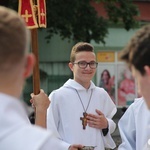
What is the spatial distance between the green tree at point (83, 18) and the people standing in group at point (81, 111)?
8.00m

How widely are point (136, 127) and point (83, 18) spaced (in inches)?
373

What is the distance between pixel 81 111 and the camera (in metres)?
4.60

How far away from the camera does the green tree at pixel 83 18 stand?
12.6 metres

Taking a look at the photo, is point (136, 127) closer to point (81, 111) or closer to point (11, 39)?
point (81, 111)

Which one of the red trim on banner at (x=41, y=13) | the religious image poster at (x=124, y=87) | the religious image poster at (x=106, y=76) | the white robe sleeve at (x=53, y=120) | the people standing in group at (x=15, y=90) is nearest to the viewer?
the people standing in group at (x=15, y=90)

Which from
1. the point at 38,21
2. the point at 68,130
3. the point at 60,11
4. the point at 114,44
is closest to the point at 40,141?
the point at 38,21

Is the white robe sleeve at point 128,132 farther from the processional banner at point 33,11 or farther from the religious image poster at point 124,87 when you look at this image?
the religious image poster at point 124,87

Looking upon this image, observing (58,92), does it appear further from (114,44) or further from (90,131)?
(114,44)

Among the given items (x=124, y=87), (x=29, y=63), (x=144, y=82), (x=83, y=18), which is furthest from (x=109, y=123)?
(x=124, y=87)

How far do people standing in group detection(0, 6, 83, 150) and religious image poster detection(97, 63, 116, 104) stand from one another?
14.7 m

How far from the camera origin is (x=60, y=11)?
12.6m

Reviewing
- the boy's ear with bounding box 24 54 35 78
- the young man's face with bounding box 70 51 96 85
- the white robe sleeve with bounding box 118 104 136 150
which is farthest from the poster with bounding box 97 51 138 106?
the boy's ear with bounding box 24 54 35 78

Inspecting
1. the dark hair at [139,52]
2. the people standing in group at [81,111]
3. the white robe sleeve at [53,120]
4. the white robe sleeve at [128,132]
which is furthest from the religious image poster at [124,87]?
the dark hair at [139,52]

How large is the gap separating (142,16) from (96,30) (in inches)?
182
